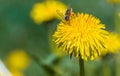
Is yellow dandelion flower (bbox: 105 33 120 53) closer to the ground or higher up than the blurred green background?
closer to the ground

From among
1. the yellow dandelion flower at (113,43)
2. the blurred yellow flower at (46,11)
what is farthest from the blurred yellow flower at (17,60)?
the yellow dandelion flower at (113,43)

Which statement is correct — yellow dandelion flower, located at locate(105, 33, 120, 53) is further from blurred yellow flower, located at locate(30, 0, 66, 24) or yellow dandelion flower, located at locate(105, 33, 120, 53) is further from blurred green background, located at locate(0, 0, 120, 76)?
blurred green background, located at locate(0, 0, 120, 76)

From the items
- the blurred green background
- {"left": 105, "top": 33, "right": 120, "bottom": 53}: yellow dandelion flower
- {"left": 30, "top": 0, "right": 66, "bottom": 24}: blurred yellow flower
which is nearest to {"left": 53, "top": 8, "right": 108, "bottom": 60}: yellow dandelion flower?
{"left": 105, "top": 33, "right": 120, "bottom": 53}: yellow dandelion flower

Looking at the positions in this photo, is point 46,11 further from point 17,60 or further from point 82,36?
point 82,36

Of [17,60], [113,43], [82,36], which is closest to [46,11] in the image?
[17,60]

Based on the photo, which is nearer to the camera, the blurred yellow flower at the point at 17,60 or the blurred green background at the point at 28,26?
the blurred yellow flower at the point at 17,60

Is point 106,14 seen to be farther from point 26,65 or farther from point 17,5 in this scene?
point 26,65

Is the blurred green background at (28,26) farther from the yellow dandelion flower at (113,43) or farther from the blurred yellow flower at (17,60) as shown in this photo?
the yellow dandelion flower at (113,43)
